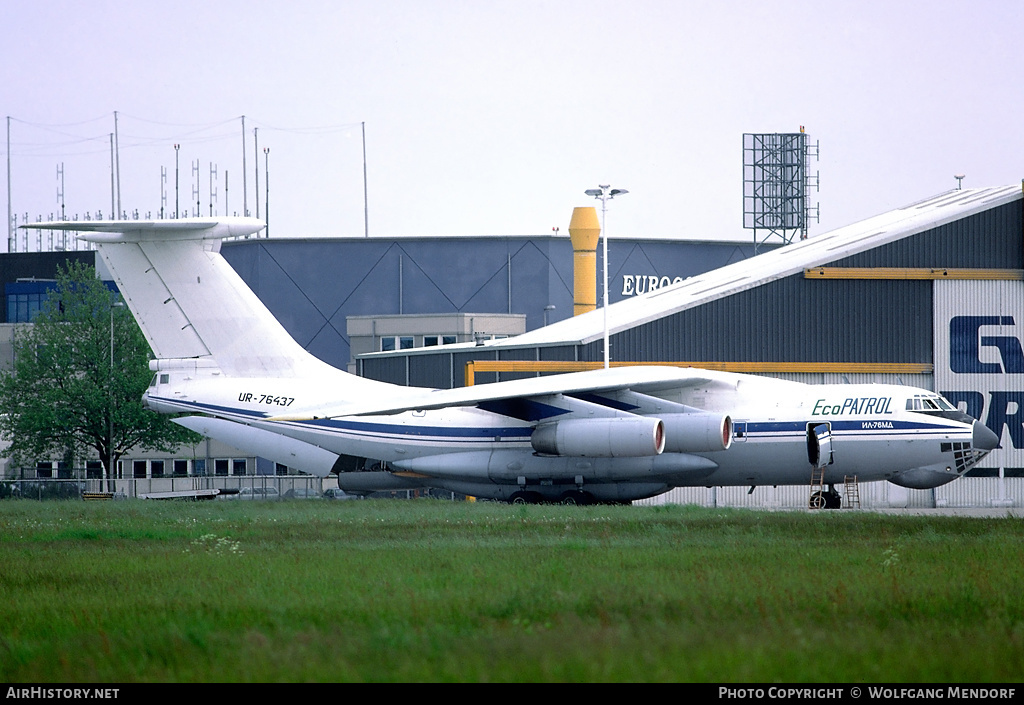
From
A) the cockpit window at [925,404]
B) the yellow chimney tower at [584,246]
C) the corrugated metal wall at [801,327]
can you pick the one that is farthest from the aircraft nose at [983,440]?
the yellow chimney tower at [584,246]

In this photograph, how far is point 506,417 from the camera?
26328mm

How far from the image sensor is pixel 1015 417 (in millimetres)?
32188

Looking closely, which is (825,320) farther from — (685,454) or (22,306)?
(22,306)

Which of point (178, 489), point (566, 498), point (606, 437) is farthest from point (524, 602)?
point (178, 489)

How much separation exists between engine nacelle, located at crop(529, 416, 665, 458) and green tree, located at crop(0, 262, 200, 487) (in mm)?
21371

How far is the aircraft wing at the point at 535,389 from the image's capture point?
23.6m

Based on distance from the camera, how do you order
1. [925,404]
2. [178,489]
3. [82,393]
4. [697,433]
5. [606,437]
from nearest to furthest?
[697,433] → [606,437] → [925,404] → [178,489] → [82,393]

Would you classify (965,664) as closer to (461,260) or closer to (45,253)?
(461,260)

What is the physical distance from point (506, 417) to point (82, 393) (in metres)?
22.7

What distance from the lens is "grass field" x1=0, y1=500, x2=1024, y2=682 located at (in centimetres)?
768

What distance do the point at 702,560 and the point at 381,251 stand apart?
4163cm

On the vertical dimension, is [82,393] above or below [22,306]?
below

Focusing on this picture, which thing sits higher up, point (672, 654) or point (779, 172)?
point (779, 172)
